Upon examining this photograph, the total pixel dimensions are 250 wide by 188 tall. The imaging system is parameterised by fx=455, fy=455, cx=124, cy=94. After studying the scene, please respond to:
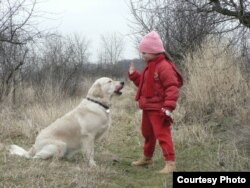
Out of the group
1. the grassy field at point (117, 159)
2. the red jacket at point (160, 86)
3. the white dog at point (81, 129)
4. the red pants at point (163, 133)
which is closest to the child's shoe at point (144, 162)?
the grassy field at point (117, 159)

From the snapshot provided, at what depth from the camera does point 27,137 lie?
29.0 feet

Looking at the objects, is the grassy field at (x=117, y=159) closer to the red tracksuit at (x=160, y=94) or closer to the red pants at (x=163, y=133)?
the red pants at (x=163, y=133)

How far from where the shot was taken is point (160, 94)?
611 cm

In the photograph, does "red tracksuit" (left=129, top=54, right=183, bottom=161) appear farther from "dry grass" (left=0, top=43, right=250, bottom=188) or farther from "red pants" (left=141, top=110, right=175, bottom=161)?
"dry grass" (left=0, top=43, right=250, bottom=188)

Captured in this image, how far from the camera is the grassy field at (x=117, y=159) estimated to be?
5.32 meters

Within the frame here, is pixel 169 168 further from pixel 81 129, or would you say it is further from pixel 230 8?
pixel 230 8

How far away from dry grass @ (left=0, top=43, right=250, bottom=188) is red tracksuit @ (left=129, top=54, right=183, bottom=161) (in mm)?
492

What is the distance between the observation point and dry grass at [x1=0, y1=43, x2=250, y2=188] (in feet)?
18.1

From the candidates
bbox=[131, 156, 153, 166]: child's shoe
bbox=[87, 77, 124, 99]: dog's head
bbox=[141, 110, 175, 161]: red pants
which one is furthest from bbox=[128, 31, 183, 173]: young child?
bbox=[87, 77, 124, 99]: dog's head

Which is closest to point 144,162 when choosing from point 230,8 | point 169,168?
point 169,168

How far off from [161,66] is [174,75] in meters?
0.22

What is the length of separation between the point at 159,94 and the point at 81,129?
132 centimetres

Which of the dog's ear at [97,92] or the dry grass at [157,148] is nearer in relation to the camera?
the dry grass at [157,148]

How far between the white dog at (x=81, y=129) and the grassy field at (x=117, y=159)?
21cm
